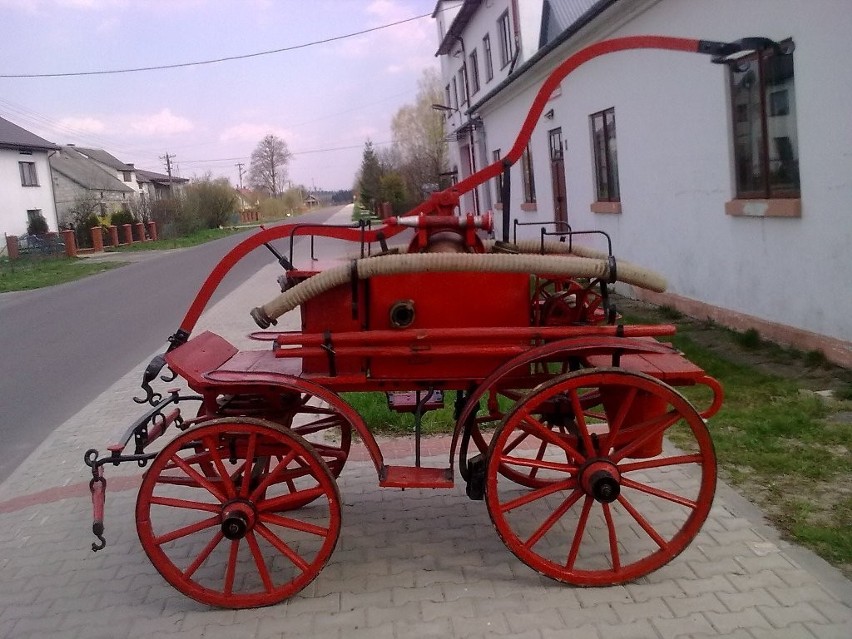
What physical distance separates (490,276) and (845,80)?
178 inches

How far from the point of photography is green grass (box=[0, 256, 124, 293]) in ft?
77.4

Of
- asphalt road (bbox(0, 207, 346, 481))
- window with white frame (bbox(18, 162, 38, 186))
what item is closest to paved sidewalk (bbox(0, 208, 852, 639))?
asphalt road (bbox(0, 207, 346, 481))

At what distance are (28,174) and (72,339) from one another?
3318cm

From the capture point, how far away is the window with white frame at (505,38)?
80.6 ft

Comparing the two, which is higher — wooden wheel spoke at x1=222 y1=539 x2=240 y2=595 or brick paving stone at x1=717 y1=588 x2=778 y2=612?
wooden wheel spoke at x1=222 y1=539 x2=240 y2=595

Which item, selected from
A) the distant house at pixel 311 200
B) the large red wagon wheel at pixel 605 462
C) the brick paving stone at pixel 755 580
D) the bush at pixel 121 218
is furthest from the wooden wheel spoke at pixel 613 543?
the distant house at pixel 311 200

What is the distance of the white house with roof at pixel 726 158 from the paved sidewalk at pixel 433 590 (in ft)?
5.75

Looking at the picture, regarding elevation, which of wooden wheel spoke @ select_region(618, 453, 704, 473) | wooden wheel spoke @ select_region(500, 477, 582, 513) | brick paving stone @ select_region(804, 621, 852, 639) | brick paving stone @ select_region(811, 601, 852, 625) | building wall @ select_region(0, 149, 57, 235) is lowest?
brick paving stone @ select_region(804, 621, 852, 639)

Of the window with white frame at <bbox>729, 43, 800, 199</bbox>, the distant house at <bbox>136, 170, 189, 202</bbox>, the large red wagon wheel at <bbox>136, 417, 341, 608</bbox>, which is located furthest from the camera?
the distant house at <bbox>136, 170, 189, 202</bbox>

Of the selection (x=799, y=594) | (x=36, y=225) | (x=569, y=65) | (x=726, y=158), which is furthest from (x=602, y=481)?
(x=36, y=225)

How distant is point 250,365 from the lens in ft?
13.5

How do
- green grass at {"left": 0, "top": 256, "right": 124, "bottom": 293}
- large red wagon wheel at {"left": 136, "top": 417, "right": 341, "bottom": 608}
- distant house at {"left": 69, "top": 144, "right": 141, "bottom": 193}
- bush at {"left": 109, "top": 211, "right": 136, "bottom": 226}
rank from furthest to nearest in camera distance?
distant house at {"left": 69, "top": 144, "right": 141, "bottom": 193} → bush at {"left": 109, "top": 211, "right": 136, "bottom": 226} → green grass at {"left": 0, "top": 256, "right": 124, "bottom": 293} → large red wagon wheel at {"left": 136, "top": 417, "right": 341, "bottom": 608}

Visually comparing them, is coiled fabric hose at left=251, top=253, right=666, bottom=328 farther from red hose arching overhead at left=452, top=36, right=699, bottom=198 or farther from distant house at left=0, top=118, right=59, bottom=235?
distant house at left=0, top=118, right=59, bottom=235

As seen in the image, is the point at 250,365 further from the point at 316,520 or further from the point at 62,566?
the point at 62,566
